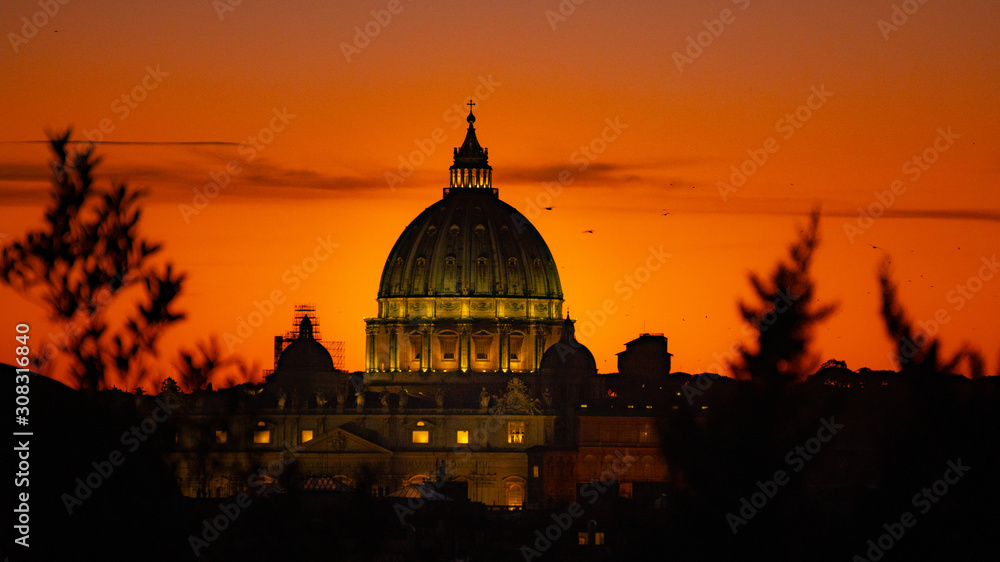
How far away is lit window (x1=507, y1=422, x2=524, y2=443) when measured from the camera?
130m

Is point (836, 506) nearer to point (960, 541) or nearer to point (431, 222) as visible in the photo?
point (960, 541)

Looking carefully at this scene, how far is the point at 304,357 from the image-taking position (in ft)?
438

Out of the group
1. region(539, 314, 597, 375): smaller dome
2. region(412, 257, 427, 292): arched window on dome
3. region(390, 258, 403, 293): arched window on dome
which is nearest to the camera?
region(539, 314, 597, 375): smaller dome

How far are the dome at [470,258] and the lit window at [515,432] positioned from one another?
2089 centimetres

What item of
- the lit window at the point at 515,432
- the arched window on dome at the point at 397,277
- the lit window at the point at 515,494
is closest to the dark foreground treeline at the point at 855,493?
the lit window at the point at 515,494

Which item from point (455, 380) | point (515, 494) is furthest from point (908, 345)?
point (455, 380)

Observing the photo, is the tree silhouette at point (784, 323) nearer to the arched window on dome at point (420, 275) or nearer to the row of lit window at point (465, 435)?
the row of lit window at point (465, 435)

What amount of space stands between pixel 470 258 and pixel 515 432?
888 inches

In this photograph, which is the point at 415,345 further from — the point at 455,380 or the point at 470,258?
the point at 470,258

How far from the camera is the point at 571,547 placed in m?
75.9

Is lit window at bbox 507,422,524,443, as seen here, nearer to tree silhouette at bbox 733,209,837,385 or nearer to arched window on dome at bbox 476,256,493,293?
arched window on dome at bbox 476,256,493,293

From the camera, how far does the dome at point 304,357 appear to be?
438 feet

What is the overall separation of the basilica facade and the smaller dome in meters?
0.08

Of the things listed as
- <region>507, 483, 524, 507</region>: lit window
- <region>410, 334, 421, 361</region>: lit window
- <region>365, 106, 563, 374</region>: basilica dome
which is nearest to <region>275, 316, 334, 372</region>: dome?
<region>365, 106, 563, 374</region>: basilica dome
